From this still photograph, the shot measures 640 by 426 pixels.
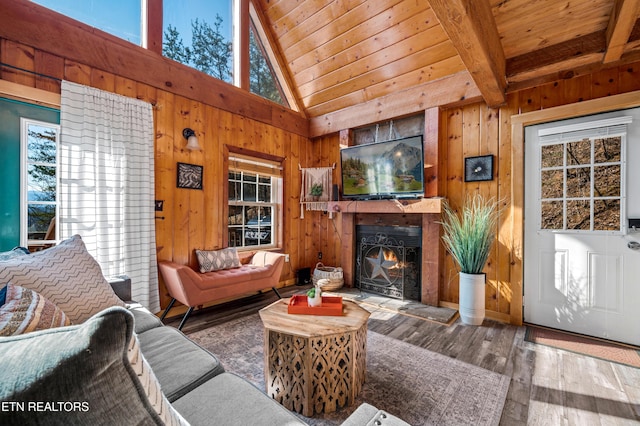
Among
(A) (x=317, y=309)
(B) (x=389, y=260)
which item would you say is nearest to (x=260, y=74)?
(B) (x=389, y=260)

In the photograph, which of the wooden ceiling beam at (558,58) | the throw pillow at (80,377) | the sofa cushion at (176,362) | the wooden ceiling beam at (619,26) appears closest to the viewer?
the throw pillow at (80,377)

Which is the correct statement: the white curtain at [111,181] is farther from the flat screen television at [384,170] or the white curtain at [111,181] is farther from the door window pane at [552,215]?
the door window pane at [552,215]

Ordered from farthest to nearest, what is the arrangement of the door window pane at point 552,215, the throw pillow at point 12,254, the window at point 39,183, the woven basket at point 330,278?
the woven basket at point 330,278 < the door window pane at point 552,215 < the window at point 39,183 < the throw pillow at point 12,254

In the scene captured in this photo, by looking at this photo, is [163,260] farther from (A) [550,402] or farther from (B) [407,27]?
(B) [407,27]

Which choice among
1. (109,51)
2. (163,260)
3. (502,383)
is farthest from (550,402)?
(109,51)

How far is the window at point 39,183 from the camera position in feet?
7.48

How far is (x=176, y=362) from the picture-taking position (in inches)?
48.9

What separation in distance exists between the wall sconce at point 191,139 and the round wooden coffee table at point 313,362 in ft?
7.41

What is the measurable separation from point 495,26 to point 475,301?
2.60 m

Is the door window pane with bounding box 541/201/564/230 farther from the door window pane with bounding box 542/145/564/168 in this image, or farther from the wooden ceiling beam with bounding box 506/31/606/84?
the wooden ceiling beam with bounding box 506/31/606/84

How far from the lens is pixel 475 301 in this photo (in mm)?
2805

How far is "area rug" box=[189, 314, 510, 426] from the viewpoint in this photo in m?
1.58

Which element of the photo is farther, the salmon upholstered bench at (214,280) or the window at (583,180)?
the salmon upholstered bench at (214,280)

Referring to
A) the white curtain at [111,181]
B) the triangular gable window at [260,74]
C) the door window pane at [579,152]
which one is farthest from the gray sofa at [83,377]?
the triangular gable window at [260,74]
